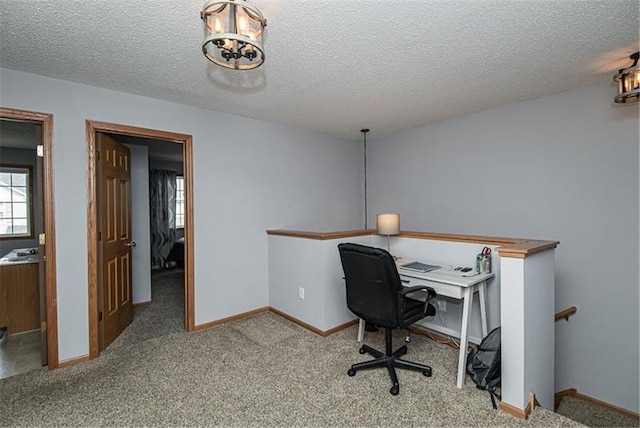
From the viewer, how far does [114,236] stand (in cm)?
311

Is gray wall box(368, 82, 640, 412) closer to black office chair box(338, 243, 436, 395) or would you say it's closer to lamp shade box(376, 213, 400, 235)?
lamp shade box(376, 213, 400, 235)

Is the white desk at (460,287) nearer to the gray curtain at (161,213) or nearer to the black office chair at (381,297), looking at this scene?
the black office chair at (381,297)

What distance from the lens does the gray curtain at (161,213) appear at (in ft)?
21.6

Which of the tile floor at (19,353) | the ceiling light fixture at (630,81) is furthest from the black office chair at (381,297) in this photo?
the tile floor at (19,353)

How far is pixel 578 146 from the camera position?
284cm

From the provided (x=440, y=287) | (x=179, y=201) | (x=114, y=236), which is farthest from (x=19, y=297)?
(x=440, y=287)

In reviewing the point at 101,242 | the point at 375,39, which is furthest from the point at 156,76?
the point at 375,39

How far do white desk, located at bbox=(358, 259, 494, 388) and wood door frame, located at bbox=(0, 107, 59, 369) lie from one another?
2.93 metres

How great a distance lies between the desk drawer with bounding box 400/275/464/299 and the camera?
2.28 m

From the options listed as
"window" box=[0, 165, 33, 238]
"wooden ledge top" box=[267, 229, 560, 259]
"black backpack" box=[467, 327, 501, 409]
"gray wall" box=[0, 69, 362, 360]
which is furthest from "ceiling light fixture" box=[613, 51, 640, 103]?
"window" box=[0, 165, 33, 238]

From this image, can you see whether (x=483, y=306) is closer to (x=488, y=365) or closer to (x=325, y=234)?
(x=488, y=365)

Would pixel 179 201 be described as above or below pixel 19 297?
above

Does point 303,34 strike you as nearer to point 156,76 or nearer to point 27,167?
point 156,76

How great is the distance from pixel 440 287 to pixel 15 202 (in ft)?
22.0
